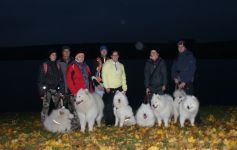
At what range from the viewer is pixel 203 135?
862 centimetres

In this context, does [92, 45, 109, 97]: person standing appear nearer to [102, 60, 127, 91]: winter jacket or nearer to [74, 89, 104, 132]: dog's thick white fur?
[102, 60, 127, 91]: winter jacket

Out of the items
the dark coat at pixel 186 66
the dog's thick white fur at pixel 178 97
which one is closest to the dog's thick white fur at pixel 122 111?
the dog's thick white fur at pixel 178 97

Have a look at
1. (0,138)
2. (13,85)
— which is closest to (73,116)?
(0,138)

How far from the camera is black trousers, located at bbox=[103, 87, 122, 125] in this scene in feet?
36.9

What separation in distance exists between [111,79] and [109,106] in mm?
848

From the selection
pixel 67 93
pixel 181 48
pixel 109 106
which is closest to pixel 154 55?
pixel 181 48

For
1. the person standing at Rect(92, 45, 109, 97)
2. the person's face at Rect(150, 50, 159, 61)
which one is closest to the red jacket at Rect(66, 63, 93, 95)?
the person standing at Rect(92, 45, 109, 97)

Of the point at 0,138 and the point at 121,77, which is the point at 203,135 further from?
the point at 0,138

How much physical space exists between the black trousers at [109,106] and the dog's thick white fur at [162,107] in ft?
3.63

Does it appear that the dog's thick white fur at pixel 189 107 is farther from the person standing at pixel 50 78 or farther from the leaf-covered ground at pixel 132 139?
the person standing at pixel 50 78

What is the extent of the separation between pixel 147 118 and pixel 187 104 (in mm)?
1259

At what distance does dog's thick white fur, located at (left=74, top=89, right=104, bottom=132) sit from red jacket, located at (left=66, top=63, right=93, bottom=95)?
0.91 feet

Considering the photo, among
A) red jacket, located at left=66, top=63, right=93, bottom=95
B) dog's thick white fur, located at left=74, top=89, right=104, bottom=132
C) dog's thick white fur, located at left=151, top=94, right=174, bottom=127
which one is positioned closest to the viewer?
dog's thick white fur, located at left=74, top=89, right=104, bottom=132

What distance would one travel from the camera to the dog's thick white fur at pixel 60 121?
419 inches
